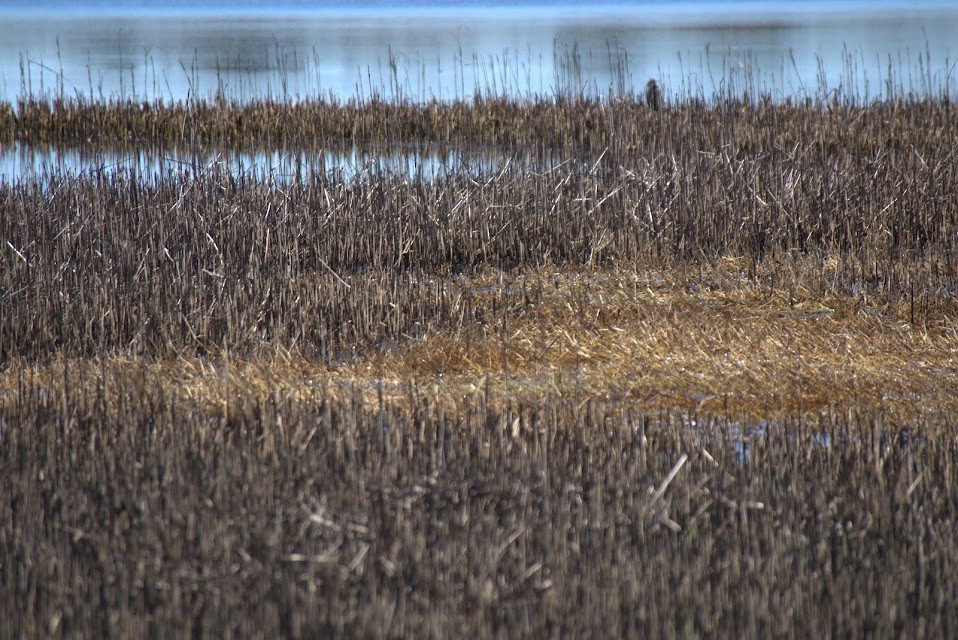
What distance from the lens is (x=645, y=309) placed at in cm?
671

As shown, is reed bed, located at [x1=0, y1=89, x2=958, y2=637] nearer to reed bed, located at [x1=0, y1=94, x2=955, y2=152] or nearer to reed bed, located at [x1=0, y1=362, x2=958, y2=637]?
reed bed, located at [x1=0, y1=362, x2=958, y2=637]

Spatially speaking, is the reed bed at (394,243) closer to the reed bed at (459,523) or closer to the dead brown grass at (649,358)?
the dead brown grass at (649,358)

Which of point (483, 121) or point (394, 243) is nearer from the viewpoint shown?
point (394, 243)

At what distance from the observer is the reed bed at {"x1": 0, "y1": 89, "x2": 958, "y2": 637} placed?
10.2 feet

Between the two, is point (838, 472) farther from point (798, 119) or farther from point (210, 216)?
point (798, 119)

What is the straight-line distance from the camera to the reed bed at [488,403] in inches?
122

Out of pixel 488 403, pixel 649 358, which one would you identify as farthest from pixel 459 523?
pixel 649 358

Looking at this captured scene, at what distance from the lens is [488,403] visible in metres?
5.02

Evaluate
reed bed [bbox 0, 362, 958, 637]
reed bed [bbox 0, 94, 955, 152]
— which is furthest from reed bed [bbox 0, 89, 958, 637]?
reed bed [bbox 0, 94, 955, 152]

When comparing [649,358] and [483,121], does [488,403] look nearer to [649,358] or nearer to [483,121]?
[649,358]

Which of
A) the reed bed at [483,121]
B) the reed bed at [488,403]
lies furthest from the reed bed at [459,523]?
the reed bed at [483,121]

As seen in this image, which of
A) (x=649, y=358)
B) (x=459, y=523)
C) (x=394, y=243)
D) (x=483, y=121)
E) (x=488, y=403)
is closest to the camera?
(x=459, y=523)

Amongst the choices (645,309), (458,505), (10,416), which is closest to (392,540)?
(458,505)

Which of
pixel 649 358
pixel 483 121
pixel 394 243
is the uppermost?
pixel 483 121
